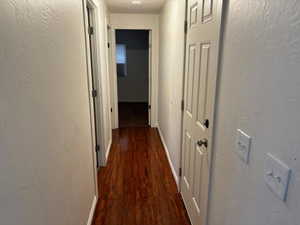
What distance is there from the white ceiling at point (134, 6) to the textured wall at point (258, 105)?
8.61ft

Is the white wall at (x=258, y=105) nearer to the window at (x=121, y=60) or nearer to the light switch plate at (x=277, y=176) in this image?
the light switch plate at (x=277, y=176)

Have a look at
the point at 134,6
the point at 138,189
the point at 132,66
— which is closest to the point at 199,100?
the point at 138,189

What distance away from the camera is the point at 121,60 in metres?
7.31

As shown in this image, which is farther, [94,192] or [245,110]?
[94,192]

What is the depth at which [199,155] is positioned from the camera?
182cm

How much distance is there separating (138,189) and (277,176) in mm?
2101

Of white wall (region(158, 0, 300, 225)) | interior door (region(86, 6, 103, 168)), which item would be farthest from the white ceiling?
white wall (region(158, 0, 300, 225))

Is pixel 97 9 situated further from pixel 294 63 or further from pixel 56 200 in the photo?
pixel 294 63

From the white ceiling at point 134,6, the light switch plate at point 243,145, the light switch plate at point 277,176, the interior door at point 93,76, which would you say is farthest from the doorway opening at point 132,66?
the light switch plate at point 277,176

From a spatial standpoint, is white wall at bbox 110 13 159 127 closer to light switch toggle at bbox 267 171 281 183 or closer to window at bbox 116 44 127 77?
window at bbox 116 44 127 77

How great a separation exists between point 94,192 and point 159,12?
3512mm

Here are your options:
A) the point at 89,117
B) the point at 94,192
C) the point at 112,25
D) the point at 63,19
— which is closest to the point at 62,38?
the point at 63,19

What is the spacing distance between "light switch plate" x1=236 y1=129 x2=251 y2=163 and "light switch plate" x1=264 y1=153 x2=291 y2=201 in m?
0.15

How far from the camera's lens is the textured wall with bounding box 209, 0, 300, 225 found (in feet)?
2.32
